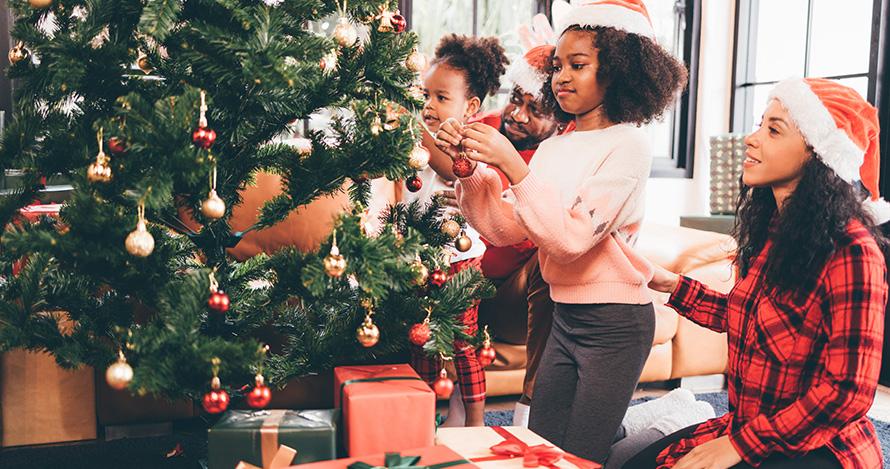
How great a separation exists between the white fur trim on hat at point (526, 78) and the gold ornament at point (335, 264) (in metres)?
1.22

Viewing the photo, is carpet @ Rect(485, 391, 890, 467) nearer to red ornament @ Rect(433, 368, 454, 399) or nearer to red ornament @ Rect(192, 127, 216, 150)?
red ornament @ Rect(433, 368, 454, 399)

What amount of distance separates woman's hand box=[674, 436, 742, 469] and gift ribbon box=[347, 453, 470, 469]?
1.54 ft

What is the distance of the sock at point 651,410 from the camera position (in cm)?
198

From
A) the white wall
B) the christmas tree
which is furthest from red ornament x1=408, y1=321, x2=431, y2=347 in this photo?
the white wall

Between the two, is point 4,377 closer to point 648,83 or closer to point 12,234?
point 12,234

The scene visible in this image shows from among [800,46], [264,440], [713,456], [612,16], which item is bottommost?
[713,456]

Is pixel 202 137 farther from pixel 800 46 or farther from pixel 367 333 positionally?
pixel 800 46

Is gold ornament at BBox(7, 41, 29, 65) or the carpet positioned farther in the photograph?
the carpet

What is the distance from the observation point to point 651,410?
6.74ft

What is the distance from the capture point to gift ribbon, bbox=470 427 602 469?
1.05 metres

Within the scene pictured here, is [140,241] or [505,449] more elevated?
[140,241]

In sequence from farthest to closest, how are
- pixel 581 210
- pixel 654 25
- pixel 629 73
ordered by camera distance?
pixel 654 25 < pixel 629 73 < pixel 581 210

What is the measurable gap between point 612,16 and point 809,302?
0.65 m

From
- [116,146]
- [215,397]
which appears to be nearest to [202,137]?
[116,146]
